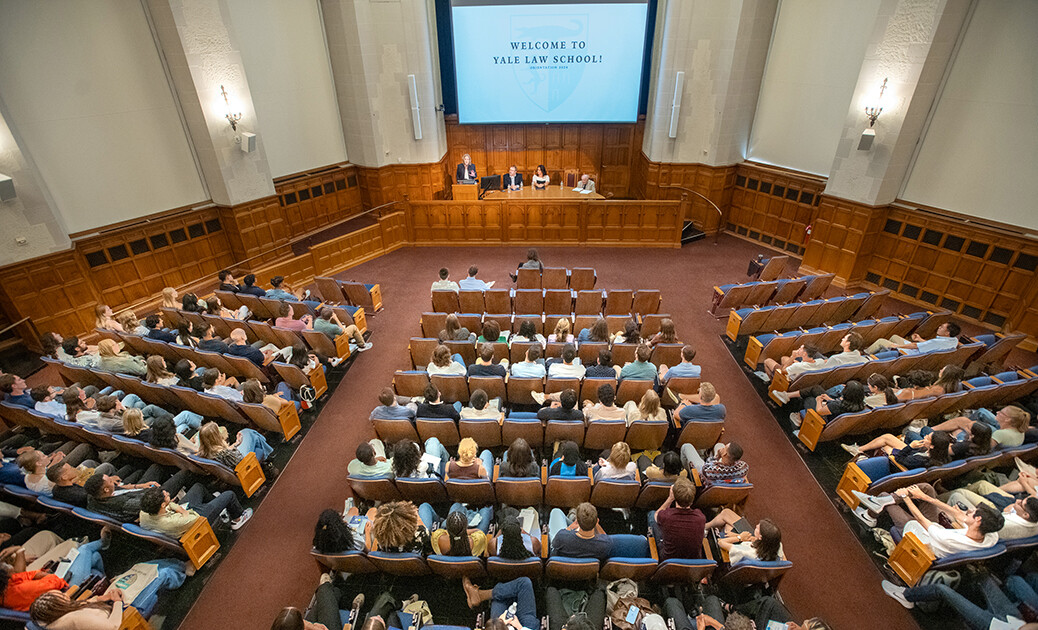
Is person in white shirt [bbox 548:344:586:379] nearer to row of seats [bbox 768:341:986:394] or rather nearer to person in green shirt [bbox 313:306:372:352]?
row of seats [bbox 768:341:986:394]

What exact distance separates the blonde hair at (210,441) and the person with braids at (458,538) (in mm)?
2328

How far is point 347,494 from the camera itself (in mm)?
4641

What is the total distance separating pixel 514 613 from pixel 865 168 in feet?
29.2

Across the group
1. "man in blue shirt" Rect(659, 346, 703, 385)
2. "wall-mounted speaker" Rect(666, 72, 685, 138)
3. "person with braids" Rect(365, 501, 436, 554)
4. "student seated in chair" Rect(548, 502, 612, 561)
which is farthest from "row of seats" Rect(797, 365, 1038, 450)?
"wall-mounted speaker" Rect(666, 72, 685, 138)

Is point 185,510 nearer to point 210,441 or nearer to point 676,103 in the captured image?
point 210,441

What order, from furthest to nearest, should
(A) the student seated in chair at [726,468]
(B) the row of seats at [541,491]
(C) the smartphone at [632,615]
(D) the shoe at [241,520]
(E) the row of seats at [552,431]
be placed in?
(E) the row of seats at [552,431], (D) the shoe at [241,520], (B) the row of seats at [541,491], (A) the student seated in chair at [726,468], (C) the smartphone at [632,615]

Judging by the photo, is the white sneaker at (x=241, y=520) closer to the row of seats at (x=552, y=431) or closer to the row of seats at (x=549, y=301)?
the row of seats at (x=552, y=431)

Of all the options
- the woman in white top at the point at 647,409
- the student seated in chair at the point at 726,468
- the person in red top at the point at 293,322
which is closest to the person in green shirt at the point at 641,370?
the woman in white top at the point at 647,409

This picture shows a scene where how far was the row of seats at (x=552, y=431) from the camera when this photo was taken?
4438mm

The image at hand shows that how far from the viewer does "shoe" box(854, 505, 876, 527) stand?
4.18m

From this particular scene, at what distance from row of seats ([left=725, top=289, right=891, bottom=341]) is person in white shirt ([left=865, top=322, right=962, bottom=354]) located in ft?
2.94

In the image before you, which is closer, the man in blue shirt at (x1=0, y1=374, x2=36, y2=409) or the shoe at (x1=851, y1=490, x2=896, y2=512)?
the shoe at (x1=851, y1=490, x2=896, y2=512)

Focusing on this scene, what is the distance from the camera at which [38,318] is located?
6973 mm

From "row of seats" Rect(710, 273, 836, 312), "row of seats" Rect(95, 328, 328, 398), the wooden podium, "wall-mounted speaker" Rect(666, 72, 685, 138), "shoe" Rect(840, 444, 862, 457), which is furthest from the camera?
the wooden podium
